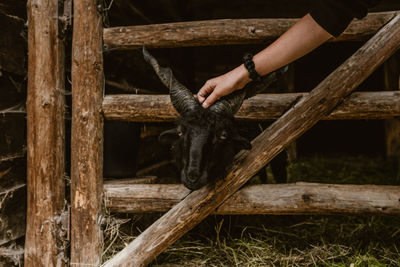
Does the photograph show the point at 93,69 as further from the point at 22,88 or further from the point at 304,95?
the point at 304,95

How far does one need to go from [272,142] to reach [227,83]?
0.63 meters

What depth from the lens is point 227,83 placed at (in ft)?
6.48

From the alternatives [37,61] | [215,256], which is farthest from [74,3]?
[215,256]

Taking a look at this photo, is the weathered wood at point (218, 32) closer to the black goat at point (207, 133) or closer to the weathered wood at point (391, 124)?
the black goat at point (207, 133)

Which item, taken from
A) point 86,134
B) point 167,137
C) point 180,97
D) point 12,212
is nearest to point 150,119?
point 167,137

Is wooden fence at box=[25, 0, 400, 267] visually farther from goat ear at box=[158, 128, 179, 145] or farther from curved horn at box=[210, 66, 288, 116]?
curved horn at box=[210, 66, 288, 116]

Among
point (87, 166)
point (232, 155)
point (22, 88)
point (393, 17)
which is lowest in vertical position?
point (87, 166)

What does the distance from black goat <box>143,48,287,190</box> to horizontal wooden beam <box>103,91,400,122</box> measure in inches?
8.5

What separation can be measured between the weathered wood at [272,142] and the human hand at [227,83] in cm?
52

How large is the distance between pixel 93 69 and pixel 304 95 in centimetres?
173

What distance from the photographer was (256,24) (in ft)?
7.99

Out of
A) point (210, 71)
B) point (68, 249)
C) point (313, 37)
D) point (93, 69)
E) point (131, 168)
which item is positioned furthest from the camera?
point (210, 71)

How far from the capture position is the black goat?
6.72ft

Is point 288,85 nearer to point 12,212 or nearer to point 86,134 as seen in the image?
point 86,134
